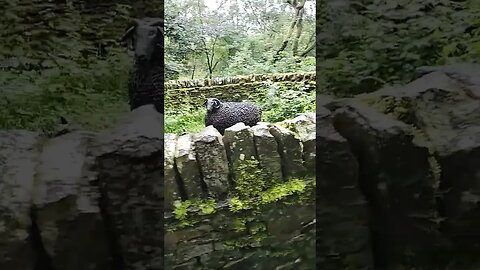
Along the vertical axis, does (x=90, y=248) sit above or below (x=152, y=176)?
below

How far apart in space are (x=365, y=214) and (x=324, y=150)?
369 mm

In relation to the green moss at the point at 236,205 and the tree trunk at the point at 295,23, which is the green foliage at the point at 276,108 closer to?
the tree trunk at the point at 295,23

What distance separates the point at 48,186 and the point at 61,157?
0.15m

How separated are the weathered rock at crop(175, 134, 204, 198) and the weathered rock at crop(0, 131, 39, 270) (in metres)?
0.68

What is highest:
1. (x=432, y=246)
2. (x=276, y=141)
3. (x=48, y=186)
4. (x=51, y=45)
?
(x=51, y=45)

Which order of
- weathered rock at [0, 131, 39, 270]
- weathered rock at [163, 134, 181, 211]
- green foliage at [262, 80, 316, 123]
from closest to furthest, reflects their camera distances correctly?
1. weathered rock at [0, 131, 39, 270]
2. weathered rock at [163, 134, 181, 211]
3. green foliage at [262, 80, 316, 123]

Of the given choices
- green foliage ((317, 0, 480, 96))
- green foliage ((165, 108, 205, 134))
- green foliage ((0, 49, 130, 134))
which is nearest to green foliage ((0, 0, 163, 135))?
green foliage ((0, 49, 130, 134))

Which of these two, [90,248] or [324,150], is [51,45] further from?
[324,150]

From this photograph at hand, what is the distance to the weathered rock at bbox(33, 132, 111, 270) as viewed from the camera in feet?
9.28

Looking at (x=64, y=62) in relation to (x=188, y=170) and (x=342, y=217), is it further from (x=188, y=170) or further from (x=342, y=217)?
(x=342, y=217)

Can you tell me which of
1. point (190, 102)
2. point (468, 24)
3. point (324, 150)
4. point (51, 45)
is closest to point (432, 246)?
point (324, 150)

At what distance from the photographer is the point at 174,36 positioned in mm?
2986

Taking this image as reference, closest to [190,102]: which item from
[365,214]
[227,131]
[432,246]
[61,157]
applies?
[227,131]

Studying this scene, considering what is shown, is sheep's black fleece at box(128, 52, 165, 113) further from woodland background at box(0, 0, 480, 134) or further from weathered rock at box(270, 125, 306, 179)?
weathered rock at box(270, 125, 306, 179)
